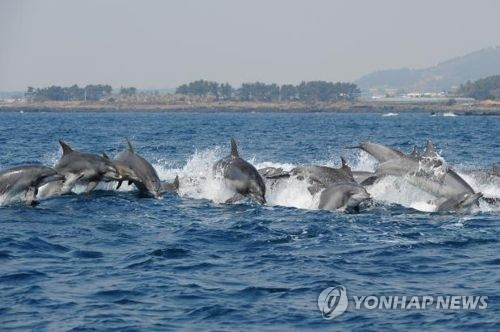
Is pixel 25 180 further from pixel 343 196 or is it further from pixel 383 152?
pixel 383 152

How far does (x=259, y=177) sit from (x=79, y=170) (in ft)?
15.0

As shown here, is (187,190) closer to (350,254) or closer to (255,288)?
(350,254)

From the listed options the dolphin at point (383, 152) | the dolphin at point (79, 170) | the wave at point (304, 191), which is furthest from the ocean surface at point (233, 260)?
the dolphin at point (383, 152)

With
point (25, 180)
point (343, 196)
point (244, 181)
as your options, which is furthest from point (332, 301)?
point (25, 180)

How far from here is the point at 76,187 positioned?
23.5 m

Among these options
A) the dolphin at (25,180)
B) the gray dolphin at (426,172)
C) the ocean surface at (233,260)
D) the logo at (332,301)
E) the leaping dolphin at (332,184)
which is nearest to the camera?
the ocean surface at (233,260)

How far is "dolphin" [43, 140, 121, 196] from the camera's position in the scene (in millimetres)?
21766

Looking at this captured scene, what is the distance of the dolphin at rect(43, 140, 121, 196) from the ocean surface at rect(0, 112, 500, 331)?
20.0 inches

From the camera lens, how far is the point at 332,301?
12.1 meters

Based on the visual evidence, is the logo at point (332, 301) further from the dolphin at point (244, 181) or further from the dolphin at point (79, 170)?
the dolphin at point (79, 170)

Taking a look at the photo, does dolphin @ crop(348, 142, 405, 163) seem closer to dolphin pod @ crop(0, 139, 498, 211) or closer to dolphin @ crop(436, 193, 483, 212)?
dolphin pod @ crop(0, 139, 498, 211)

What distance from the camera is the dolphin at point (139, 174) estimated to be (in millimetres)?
22312

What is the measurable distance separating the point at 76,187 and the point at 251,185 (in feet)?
17.2

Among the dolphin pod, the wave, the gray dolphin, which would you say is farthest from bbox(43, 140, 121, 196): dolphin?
the gray dolphin
